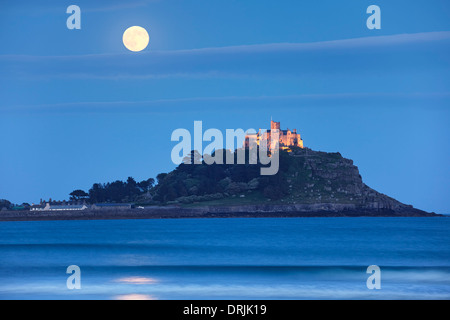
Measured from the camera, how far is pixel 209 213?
16312cm

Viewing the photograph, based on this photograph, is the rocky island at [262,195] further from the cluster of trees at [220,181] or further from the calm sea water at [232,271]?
the calm sea water at [232,271]

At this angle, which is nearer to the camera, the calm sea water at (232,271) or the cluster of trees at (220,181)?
the calm sea water at (232,271)

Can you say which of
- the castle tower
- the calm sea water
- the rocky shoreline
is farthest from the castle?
the calm sea water

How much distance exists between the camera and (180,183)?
18162 centimetres

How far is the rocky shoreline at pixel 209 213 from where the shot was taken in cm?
15812

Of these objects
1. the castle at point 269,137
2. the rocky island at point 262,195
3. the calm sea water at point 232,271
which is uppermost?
the castle at point 269,137

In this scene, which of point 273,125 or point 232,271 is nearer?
point 232,271

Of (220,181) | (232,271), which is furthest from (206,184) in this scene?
(232,271)

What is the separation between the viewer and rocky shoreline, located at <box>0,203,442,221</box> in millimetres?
158125

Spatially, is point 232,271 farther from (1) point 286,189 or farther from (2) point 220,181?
(2) point 220,181

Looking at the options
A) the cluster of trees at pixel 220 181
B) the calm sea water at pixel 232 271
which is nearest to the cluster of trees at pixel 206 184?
the cluster of trees at pixel 220 181

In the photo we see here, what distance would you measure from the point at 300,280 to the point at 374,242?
124 feet

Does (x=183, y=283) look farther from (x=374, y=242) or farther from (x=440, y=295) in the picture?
(x=374, y=242)
